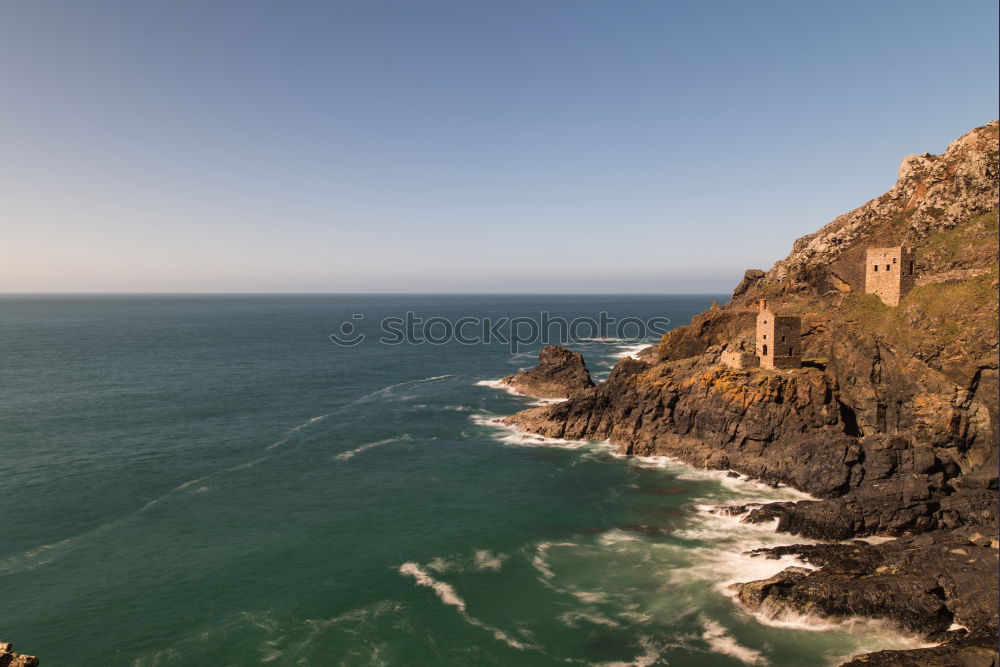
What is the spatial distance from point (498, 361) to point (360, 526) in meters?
98.6

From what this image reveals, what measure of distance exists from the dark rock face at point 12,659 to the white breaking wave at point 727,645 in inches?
1393

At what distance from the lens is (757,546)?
45.7 m

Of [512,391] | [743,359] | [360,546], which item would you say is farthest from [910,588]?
[512,391]

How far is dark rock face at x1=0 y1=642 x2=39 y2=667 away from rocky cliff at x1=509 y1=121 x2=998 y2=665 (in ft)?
133

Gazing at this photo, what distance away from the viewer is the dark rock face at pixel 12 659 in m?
20.8

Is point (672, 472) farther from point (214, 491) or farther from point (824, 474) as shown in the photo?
point (214, 491)

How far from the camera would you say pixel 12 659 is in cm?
2128

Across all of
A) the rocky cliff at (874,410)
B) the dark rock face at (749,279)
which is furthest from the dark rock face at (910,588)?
the dark rock face at (749,279)

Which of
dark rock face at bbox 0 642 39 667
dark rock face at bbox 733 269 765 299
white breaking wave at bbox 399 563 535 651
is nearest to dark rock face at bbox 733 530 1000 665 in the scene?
white breaking wave at bbox 399 563 535 651

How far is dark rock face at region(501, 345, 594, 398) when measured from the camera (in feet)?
342

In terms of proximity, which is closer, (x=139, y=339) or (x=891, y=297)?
(x=891, y=297)

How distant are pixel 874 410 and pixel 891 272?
19355mm

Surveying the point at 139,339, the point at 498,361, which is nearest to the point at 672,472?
the point at 498,361

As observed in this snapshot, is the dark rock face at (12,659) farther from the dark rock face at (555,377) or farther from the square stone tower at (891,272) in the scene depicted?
the dark rock face at (555,377)
